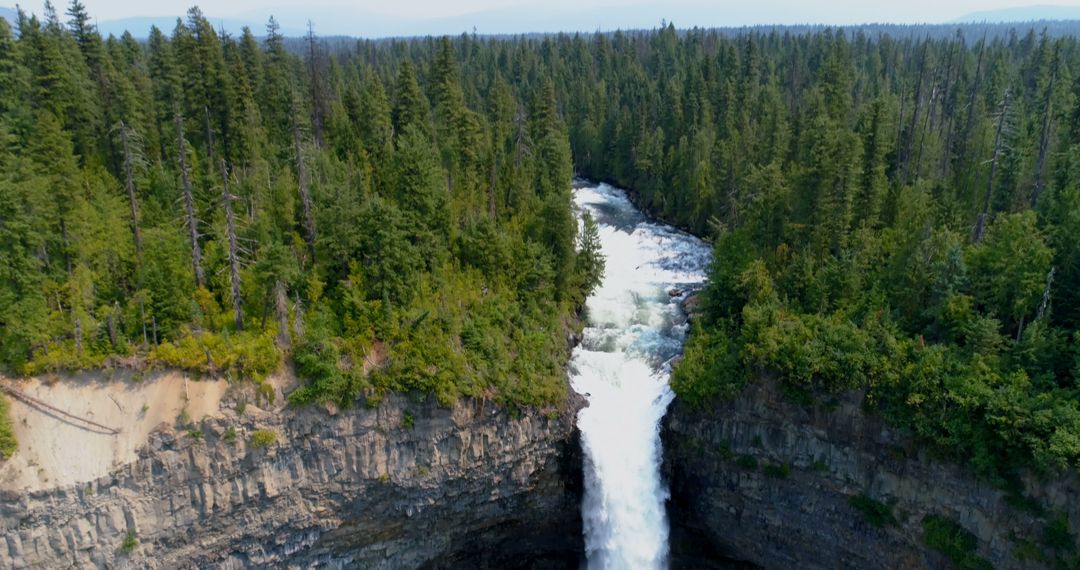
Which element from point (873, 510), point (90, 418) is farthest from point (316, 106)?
point (873, 510)

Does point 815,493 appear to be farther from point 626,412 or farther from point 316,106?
point 316,106

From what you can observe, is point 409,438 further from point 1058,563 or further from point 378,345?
point 1058,563

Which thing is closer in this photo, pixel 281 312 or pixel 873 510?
pixel 873 510

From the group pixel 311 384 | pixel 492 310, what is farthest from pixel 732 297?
pixel 311 384

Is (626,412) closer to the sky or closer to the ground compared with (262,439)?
closer to the ground

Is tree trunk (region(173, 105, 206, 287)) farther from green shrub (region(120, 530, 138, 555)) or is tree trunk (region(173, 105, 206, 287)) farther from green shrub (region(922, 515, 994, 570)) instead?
green shrub (region(922, 515, 994, 570))

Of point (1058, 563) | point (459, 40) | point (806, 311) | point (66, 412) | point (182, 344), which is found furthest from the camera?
point (459, 40)

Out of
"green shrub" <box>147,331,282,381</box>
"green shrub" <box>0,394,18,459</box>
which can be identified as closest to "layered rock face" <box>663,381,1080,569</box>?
"green shrub" <box>147,331,282,381</box>
